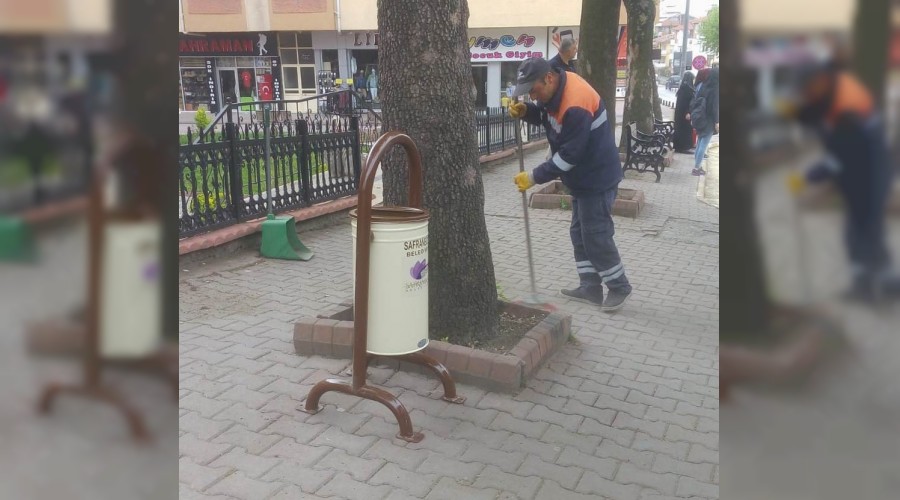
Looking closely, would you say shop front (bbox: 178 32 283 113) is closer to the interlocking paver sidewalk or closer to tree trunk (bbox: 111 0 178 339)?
the interlocking paver sidewalk

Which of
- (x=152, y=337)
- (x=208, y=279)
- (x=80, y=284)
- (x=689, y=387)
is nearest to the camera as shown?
(x=80, y=284)

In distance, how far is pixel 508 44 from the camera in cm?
3066

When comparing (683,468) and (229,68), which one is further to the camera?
(229,68)

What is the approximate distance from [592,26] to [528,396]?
7.63 m

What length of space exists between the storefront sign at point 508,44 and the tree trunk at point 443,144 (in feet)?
89.0

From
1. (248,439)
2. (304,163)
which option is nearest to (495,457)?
(248,439)

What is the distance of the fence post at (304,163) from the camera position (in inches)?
308

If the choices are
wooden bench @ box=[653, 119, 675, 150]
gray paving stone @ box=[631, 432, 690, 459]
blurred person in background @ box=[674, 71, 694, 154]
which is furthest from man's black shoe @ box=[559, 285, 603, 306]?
wooden bench @ box=[653, 119, 675, 150]

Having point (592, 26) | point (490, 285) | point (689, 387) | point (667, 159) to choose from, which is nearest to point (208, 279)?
point (490, 285)

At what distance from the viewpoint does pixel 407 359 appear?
3826 mm

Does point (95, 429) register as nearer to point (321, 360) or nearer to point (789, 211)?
point (789, 211)

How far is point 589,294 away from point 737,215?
5037mm

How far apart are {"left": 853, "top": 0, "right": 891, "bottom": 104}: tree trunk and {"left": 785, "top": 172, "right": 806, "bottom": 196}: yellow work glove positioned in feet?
0.35

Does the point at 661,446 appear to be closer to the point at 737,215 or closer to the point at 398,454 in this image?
the point at 398,454
